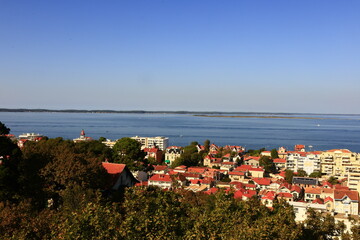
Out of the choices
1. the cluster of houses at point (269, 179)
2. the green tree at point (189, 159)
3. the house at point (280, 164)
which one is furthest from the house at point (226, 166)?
the house at point (280, 164)

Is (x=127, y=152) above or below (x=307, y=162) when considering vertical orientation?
above

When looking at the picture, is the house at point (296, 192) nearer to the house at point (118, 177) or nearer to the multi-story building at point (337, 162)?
the multi-story building at point (337, 162)

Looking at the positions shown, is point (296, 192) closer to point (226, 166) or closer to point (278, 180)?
point (278, 180)

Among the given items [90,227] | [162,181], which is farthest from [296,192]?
[90,227]

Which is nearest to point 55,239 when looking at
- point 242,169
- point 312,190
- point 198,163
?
point 312,190

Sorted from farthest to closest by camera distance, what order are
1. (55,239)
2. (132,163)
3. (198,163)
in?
(198,163) → (132,163) → (55,239)

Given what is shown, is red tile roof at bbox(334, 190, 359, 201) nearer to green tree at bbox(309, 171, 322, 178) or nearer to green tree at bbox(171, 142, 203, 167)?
green tree at bbox(309, 171, 322, 178)

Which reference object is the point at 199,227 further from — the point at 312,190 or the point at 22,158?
the point at 312,190
